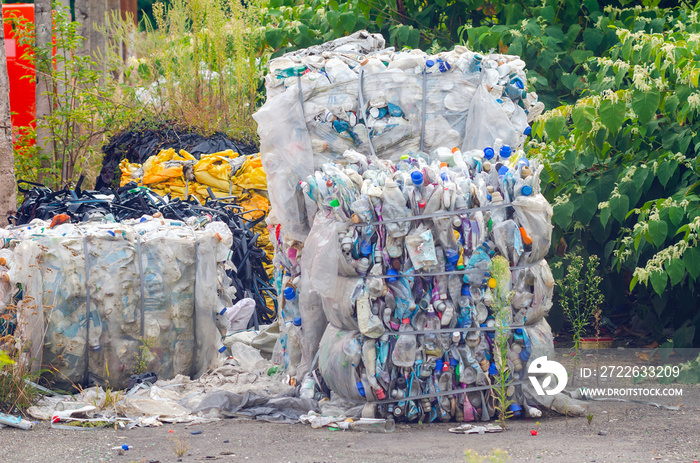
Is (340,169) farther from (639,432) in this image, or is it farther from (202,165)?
(202,165)

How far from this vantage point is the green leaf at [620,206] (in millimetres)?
5848

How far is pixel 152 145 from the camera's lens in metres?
9.19

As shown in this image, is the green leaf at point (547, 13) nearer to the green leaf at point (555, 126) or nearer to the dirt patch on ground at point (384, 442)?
the green leaf at point (555, 126)

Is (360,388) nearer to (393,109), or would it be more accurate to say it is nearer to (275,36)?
(393,109)

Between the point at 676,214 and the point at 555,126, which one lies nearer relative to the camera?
the point at 676,214

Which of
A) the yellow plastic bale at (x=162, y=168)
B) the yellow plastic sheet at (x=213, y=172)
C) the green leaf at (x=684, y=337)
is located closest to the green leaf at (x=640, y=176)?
the green leaf at (x=684, y=337)

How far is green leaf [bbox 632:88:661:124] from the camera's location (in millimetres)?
5566

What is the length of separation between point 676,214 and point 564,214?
3.50 feet

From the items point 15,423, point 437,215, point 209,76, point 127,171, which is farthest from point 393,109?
point 209,76

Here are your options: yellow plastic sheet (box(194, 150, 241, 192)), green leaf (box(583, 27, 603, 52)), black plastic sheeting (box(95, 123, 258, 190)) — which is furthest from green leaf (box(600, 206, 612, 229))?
black plastic sheeting (box(95, 123, 258, 190))

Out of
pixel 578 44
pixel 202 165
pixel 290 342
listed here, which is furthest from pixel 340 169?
pixel 578 44

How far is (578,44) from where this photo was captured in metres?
8.10

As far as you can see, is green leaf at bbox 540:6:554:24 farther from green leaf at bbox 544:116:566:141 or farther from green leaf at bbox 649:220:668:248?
green leaf at bbox 649:220:668:248

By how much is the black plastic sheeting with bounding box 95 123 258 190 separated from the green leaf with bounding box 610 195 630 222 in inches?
174
